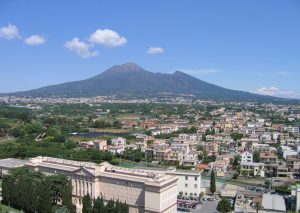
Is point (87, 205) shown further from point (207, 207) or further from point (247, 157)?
point (247, 157)

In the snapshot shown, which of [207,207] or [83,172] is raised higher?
[83,172]

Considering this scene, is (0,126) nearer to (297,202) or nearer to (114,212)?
(114,212)

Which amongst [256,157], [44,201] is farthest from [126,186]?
[256,157]

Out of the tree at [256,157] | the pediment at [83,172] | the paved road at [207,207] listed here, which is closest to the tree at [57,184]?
the pediment at [83,172]

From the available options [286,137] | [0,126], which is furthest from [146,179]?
[0,126]

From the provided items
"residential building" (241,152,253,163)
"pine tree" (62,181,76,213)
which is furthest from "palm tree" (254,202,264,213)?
"residential building" (241,152,253,163)

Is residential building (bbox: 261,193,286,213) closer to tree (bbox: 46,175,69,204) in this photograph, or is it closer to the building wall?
the building wall
